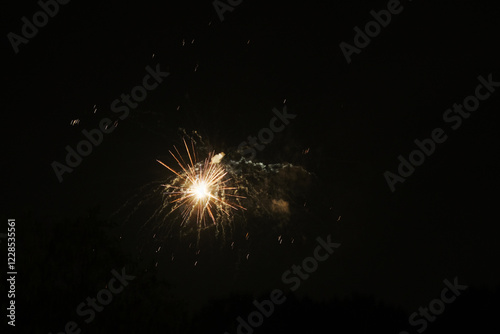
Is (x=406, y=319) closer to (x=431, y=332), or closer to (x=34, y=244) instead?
(x=431, y=332)

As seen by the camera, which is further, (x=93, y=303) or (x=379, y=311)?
(x=379, y=311)

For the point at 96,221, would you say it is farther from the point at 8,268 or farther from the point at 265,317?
the point at 265,317

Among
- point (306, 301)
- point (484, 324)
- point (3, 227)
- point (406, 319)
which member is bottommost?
point (484, 324)

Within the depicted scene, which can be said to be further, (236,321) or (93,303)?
(236,321)

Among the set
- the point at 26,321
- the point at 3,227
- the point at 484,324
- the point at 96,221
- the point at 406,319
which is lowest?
the point at 484,324

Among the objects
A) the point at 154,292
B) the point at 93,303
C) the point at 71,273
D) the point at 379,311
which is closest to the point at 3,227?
the point at 71,273

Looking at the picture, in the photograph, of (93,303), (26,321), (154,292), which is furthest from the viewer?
(154,292)

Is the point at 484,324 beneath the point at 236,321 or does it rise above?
beneath

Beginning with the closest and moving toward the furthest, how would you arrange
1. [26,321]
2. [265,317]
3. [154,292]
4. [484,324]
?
[26,321], [154,292], [484,324], [265,317]

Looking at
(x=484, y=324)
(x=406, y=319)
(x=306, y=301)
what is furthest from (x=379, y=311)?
(x=484, y=324)
